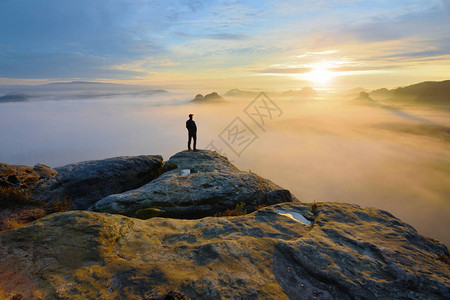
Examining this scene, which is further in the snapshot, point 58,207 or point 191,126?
point 191,126

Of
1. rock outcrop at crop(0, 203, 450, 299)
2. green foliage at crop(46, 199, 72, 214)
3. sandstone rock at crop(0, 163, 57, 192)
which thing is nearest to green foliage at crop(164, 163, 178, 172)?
→ green foliage at crop(46, 199, 72, 214)

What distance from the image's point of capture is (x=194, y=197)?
12648 millimetres

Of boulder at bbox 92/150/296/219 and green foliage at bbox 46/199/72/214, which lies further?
green foliage at bbox 46/199/72/214

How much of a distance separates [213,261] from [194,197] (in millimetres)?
6471

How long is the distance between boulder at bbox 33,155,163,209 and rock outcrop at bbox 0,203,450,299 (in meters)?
9.13

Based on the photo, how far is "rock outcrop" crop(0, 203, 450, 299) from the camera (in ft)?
17.3

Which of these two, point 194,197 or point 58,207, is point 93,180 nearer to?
point 58,207

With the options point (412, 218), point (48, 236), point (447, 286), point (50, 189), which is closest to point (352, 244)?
point (447, 286)

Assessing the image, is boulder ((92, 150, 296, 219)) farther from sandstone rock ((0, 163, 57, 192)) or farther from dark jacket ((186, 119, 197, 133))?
dark jacket ((186, 119, 197, 133))

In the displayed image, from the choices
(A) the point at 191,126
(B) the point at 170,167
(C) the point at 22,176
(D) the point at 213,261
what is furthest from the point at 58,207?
(A) the point at 191,126

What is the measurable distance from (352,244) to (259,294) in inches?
169

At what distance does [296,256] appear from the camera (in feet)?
22.0

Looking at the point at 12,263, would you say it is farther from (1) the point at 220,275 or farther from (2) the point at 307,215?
(2) the point at 307,215

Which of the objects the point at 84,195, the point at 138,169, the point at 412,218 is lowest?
the point at 412,218
